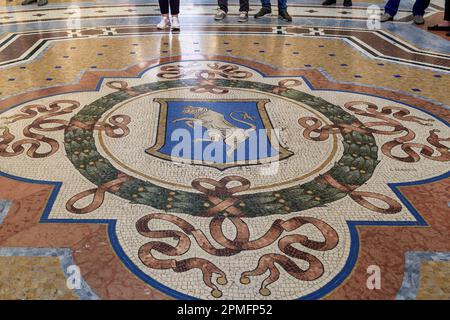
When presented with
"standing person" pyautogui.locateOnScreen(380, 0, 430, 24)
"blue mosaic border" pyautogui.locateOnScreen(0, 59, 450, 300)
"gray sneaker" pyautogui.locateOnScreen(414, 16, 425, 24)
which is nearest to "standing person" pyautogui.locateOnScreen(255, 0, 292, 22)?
"standing person" pyautogui.locateOnScreen(380, 0, 430, 24)

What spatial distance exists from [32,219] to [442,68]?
3530 mm

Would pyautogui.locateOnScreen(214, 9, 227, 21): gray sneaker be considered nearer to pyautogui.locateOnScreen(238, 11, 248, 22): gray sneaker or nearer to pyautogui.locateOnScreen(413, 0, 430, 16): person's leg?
pyautogui.locateOnScreen(238, 11, 248, 22): gray sneaker

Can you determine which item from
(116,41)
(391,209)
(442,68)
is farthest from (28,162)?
(442,68)

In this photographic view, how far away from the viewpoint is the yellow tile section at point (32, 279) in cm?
145

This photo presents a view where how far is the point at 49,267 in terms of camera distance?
1.58 metres

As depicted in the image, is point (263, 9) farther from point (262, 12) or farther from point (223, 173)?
point (223, 173)

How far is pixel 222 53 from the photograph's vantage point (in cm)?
416

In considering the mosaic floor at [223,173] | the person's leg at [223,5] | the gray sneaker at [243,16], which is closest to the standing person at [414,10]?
the mosaic floor at [223,173]

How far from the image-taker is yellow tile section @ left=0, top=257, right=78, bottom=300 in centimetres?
145

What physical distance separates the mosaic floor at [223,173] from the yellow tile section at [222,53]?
0.03 meters

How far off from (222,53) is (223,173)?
7.42 ft

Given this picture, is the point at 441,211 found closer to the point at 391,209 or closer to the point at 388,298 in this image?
the point at 391,209

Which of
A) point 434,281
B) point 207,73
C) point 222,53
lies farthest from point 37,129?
point 434,281

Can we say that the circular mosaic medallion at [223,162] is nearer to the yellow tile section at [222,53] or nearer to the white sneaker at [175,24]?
Answer: the yellow tile section at [222,53]
